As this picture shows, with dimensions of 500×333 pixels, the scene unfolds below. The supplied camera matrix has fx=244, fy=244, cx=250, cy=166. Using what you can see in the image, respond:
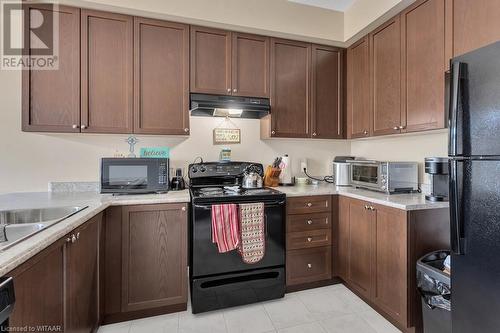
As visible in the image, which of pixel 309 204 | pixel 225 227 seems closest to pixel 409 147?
pixel 309 204

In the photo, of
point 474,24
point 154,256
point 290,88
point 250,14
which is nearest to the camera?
point 474,24

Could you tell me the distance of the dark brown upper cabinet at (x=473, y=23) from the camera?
4.53 ft

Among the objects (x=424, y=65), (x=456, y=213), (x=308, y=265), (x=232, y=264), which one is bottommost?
(x=308, y=265)

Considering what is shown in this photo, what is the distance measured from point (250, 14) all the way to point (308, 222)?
6.46ft

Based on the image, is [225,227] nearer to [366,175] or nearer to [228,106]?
[228,106]

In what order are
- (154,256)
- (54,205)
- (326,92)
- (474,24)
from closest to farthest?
(474,24), (54,205), (154,256), (326,92)

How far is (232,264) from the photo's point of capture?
6.31 ft

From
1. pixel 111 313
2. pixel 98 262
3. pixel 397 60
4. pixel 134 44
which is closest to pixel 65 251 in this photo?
pixel 98 262

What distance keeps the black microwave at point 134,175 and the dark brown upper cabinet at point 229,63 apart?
0.77 meters

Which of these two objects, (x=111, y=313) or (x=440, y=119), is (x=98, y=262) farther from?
(x=440, y=119)

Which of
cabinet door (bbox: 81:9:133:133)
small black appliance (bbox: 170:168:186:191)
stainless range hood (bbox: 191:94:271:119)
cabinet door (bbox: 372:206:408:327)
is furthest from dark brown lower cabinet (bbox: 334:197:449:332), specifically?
cabinet door (bbox: 81:9:133:133)

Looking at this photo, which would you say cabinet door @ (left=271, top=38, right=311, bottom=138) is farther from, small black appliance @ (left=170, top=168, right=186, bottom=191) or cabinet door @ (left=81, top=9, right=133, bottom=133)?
cabinet door @ (left=81, top=9, right=133, bottom=133)

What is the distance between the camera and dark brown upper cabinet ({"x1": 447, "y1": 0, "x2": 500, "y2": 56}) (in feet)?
4.53

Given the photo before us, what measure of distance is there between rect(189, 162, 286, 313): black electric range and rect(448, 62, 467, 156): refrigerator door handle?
1.18 m
